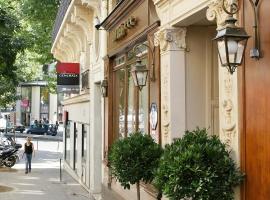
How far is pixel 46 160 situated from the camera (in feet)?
99.8

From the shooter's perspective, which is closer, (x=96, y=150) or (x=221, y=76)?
(x=221, y=76)

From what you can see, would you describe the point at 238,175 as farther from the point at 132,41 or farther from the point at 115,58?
the point at 115,58

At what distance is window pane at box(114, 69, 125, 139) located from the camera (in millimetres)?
12023

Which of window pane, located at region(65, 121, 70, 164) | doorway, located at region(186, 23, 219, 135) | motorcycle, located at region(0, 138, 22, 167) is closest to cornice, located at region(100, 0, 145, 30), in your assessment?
doorway, located at region(186, 23, 219, 135)

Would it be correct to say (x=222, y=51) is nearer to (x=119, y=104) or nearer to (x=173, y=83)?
(x=173, y=83)

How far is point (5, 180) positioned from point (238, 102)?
15910mm

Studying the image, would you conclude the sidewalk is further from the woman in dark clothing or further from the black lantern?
the black lantern

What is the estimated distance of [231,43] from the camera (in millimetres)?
5086

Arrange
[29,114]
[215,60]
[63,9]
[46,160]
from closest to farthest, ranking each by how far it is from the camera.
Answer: [215,60] → [63,9] → [46,160] → [29,114]

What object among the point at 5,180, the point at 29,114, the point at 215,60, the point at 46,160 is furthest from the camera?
the point at 29,114

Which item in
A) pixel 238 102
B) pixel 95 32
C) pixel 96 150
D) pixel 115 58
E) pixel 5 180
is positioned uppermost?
pixel 95 32

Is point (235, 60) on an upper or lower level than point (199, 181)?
upper

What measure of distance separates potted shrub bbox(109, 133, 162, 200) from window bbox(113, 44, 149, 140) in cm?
179

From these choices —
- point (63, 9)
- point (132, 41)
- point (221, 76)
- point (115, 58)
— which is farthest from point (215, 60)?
point (63, 9)
